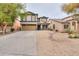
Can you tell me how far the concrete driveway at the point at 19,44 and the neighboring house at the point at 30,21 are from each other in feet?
0.20

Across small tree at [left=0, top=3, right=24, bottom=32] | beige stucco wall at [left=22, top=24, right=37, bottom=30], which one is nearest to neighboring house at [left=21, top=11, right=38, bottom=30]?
beige stucco wall at [left=22, top=24, right=37, bottom=30]

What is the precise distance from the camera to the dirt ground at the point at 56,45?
218cm

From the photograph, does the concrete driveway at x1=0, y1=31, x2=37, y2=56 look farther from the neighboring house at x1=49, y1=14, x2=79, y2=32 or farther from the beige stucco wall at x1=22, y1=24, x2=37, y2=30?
the neighboring house at x1=49, y1=14, x2=79, y2=32

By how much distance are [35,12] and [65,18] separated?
0.32 metres

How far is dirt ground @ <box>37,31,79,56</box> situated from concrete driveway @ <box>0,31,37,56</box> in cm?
7

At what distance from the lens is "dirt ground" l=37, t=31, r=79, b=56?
86.0 inches

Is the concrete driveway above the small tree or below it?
below

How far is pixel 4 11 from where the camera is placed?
227 centimetres

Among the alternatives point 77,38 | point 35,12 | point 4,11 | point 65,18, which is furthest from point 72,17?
point 4,11

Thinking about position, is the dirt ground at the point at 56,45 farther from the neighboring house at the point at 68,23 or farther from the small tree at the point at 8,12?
the small tree at the point at 8,12

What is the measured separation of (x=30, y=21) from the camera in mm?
2312

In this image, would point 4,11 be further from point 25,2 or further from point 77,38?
point 77,38

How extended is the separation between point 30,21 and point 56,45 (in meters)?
0.38

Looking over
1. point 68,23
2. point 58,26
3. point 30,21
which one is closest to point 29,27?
point 30,21
